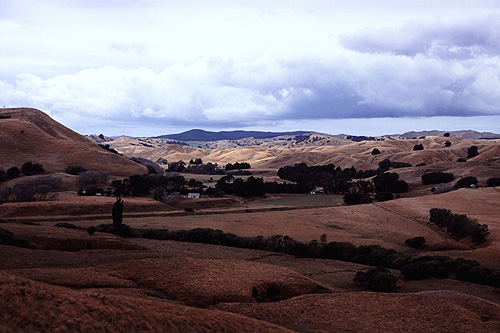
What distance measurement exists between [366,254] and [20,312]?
1065 inches

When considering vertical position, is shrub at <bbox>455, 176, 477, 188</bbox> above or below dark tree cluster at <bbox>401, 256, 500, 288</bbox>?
above

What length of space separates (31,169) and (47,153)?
15.5 metres

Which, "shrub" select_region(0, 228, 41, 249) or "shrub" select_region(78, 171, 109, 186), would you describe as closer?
"shrub" select_region(0, 228, 41, 249)

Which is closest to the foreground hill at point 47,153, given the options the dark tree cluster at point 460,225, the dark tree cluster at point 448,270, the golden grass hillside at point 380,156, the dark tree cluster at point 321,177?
the dark tree cluster at point 321,177

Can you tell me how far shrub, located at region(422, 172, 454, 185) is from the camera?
8995 cm

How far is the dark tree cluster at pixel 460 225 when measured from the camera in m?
43.0

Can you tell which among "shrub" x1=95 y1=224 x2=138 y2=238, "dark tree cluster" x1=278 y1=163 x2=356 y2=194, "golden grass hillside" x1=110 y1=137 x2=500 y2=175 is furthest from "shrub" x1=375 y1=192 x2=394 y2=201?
"shrub" x1=95 y1=224 x2=138 y2=238

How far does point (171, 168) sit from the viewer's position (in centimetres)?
13762

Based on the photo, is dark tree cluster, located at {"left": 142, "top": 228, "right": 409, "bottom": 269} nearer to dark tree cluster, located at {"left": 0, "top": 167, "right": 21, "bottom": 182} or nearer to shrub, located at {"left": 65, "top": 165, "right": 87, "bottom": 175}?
dark tree cluster, located at {"left": 0, "top": 167, "right": 21, "bottom": 182}

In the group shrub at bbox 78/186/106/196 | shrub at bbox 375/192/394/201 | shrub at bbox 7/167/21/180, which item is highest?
shrub at bbox 7/167/21/180

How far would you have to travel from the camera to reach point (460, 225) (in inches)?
1839

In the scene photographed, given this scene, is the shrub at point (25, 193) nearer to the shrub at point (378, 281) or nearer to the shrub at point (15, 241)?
the shrub at point (15, 241)

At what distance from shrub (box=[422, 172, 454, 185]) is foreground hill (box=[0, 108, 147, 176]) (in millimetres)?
57467

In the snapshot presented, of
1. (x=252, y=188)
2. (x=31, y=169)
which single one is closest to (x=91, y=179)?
(x=31, y=169)
